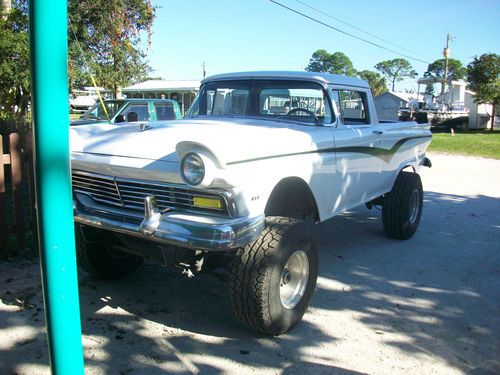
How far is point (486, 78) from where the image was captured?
101 ft

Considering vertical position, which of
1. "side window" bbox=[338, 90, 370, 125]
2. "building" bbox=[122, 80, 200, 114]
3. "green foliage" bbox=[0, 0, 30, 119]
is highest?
"building" bbox=[122, 80, 200, 114]

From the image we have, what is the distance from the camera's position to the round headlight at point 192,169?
280 centimetres

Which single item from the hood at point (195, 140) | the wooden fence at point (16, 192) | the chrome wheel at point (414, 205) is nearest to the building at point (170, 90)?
the chrome wheel at point (414, 205)

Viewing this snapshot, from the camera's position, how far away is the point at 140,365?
287cm

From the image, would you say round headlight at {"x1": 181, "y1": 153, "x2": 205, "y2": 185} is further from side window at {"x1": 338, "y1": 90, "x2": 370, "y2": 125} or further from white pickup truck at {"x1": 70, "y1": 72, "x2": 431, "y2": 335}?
side window at {"x1": 338, "y1": 90, "x2": 370, "y2": 125}

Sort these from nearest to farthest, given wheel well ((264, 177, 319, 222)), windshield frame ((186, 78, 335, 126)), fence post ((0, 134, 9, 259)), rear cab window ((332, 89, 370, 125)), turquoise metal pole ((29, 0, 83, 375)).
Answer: turquoise metal pole ((29, 0, 83, 375)) → wheel well ((264, 177, 319, 222)) → windshield frame ((186, 78, 335, 126)) → fence post ((0, 134, 9, 259)) → rear cab window ((332, 89, 370, 125))

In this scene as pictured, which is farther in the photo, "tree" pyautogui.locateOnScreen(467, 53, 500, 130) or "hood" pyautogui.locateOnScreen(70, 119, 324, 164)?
"tree" pyautogui.locateOnScreen(467, 53, 500, 130)

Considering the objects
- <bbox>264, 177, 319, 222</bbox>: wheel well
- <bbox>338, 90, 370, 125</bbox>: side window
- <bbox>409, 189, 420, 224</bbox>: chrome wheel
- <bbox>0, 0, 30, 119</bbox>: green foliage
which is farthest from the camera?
<bbox>0, 0, 30, 119</bbox>: green foliage

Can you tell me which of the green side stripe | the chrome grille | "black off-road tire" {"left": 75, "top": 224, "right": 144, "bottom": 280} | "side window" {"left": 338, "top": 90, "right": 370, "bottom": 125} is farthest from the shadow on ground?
"side window" {"left": 338, "top": 90, "right": 370, "bottom": 125}

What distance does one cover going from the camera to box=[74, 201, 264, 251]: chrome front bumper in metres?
2.75

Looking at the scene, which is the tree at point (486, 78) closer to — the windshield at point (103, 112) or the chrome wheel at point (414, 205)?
the windshield at point (103, 112)

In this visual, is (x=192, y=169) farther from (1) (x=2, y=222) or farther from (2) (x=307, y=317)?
(1) (x=2, y=222)

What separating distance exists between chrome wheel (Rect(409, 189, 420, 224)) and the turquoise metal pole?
16.5 feet

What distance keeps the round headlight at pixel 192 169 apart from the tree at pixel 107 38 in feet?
38.4
